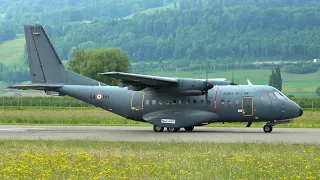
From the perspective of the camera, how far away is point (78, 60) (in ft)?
455

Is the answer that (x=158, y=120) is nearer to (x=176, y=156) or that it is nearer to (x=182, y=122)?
(x=182, y=122)

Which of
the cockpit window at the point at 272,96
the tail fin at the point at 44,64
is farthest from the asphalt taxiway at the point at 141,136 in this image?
the tail fin at the point at 44,64

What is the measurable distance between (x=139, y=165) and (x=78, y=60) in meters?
118

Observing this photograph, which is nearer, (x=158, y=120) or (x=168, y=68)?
(x=158, y=120)

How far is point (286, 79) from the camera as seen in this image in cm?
16000

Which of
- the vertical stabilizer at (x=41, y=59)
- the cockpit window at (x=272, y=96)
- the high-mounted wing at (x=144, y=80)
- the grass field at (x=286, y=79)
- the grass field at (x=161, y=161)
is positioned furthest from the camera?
the grass field at (x=286, y=79)

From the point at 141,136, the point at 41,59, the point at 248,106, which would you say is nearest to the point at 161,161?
the point at 141,136

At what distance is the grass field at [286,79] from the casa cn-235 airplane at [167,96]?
99.6 meters

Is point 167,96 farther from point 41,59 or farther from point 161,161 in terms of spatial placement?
point 161,161

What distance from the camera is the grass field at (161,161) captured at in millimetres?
19984

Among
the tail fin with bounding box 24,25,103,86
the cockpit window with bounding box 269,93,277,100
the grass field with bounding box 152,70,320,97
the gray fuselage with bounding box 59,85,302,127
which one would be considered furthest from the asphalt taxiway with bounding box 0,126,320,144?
the grass field with bounding box 152,70,320,97

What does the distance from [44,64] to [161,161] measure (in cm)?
2115

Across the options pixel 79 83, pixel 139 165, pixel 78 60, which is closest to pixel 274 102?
pixel 79 83

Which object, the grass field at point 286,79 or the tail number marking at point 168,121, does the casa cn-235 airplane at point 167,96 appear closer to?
the tail number marking at point 168,121
